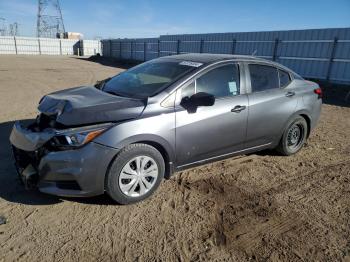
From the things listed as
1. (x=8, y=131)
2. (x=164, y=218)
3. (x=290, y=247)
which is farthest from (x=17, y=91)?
(x=290, y=247)

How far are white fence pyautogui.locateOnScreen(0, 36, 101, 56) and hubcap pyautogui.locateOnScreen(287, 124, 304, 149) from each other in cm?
4781

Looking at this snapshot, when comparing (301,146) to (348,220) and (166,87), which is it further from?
(166,87)

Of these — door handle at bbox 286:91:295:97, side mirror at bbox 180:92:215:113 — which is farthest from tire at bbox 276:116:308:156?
side mirror at bbox 180:92:215:113

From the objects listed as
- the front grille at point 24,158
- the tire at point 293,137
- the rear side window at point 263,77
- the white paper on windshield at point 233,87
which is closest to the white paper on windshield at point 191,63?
the white paper on windshield at point 233,87

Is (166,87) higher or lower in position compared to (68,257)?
higher

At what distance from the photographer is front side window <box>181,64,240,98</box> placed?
13.0 feet

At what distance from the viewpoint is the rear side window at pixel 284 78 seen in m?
5.04

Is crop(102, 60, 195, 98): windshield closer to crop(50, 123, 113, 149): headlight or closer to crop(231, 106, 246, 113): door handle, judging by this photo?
crop(231, 106, 246, 113): door handle

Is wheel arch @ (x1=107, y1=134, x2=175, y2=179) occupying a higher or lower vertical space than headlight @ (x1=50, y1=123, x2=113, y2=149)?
lower

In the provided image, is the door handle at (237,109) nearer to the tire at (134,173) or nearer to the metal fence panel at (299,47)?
the tire at (134,173)

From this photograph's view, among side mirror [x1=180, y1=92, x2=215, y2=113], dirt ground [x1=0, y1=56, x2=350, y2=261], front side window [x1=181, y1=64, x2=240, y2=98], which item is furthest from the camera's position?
front side window [x1=181, y1=64, x2=240, y2=98]

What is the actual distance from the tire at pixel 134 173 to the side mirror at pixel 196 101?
68cm

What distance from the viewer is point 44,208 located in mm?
3453

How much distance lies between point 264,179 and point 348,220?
1.21 meters
